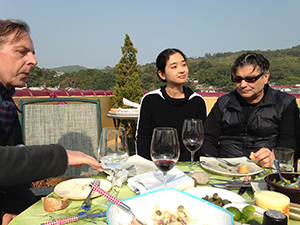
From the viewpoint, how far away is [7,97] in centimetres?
146

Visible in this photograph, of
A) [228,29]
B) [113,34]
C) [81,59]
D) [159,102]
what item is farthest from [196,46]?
[159,102]

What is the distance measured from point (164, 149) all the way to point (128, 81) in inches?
244

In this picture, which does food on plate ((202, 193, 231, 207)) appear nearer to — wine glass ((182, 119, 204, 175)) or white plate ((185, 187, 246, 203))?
white plate ((185, 187, 246, 203))

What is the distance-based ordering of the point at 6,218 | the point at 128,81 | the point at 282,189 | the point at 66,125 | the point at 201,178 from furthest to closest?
the point at 128,81, the point at 66,125, the point at 6,218, the point at 201,178, the point at 282,189

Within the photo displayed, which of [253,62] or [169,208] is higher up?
[253,62]

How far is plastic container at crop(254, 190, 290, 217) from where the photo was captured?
0.69m

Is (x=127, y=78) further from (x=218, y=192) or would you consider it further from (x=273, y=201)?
(x=273, y=201)

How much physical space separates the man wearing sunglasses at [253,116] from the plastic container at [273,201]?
1.14 m

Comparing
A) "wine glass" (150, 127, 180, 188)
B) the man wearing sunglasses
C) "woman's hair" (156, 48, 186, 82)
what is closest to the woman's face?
"woman's hair" (156, 48, 186, 82)

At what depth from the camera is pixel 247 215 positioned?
0.65m

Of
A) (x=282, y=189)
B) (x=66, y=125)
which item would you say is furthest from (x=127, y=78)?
(x=282, y=189)

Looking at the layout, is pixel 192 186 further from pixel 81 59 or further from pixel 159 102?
pixel 81 59

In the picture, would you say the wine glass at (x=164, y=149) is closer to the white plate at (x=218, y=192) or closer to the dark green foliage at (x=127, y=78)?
the white plate at (x=218, y=192)

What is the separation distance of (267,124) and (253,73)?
17.3 inches
